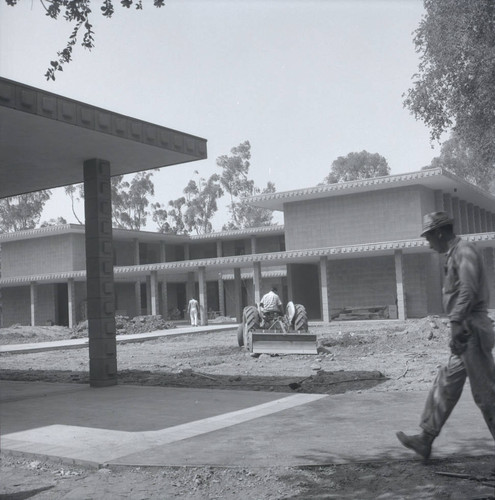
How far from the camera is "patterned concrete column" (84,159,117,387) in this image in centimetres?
1093

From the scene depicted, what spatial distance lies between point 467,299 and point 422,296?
95.3 feet

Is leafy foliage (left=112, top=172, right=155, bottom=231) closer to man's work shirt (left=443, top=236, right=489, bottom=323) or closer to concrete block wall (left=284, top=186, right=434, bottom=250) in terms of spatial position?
concrete block wall (left=284, top=186, right=434, bottom=250)

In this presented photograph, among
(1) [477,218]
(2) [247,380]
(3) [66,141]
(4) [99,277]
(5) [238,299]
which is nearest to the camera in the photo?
(3) [66,141]

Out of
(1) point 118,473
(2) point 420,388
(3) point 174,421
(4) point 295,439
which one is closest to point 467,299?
(4) point 295,439

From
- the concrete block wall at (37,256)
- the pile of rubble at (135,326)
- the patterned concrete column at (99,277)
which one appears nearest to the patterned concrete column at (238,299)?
the pile of rubble at (135,326)

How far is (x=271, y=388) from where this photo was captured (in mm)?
10312

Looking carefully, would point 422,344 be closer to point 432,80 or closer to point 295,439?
point 432,80

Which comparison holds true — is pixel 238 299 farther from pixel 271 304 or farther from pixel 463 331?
pixel 463 331

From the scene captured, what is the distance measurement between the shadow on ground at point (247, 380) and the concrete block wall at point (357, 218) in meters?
22.3

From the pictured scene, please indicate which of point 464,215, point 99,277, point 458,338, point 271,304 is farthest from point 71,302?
point 458,338

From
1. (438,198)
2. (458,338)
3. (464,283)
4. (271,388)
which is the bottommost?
(271,388)

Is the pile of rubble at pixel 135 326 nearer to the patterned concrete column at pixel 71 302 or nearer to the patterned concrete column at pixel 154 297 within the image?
the patterned concrete column at pixel 154 297

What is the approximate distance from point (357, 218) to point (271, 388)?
82.0 feet

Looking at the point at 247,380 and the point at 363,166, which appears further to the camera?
the point at 363,166
